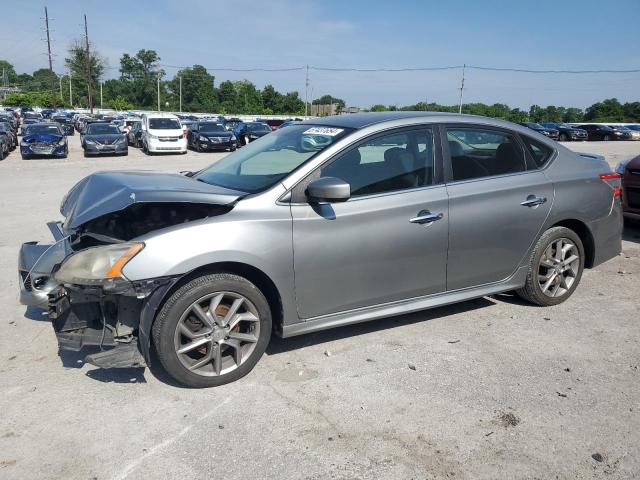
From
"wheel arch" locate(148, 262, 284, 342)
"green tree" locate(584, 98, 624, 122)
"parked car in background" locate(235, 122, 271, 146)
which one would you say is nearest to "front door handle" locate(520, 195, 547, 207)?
"wheel arch" locate(148, 262, 284, 342)

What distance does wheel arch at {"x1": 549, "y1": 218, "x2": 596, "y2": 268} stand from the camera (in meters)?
4.92

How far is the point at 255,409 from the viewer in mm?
3254

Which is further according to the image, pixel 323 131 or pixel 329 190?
pixel 323 131

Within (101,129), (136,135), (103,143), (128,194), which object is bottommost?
(103,143)

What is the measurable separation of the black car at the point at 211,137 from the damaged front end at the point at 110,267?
22802 mm

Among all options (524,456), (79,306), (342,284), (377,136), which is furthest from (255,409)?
(377,136)

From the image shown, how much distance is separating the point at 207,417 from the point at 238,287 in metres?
0.81

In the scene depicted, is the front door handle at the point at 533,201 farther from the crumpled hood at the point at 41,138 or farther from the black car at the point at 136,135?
the black car at the point at 136,135

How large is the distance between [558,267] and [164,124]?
2285 centimetres

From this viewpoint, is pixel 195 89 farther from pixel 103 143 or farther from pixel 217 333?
pixel 217 333

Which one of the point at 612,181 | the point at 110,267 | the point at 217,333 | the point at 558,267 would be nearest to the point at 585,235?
the point at 558,267

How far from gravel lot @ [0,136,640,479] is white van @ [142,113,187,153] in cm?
2044

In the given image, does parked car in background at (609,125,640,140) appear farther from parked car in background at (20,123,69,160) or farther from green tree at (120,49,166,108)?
green tree at (120,49,166,108)

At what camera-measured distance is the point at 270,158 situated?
4.30 meters
